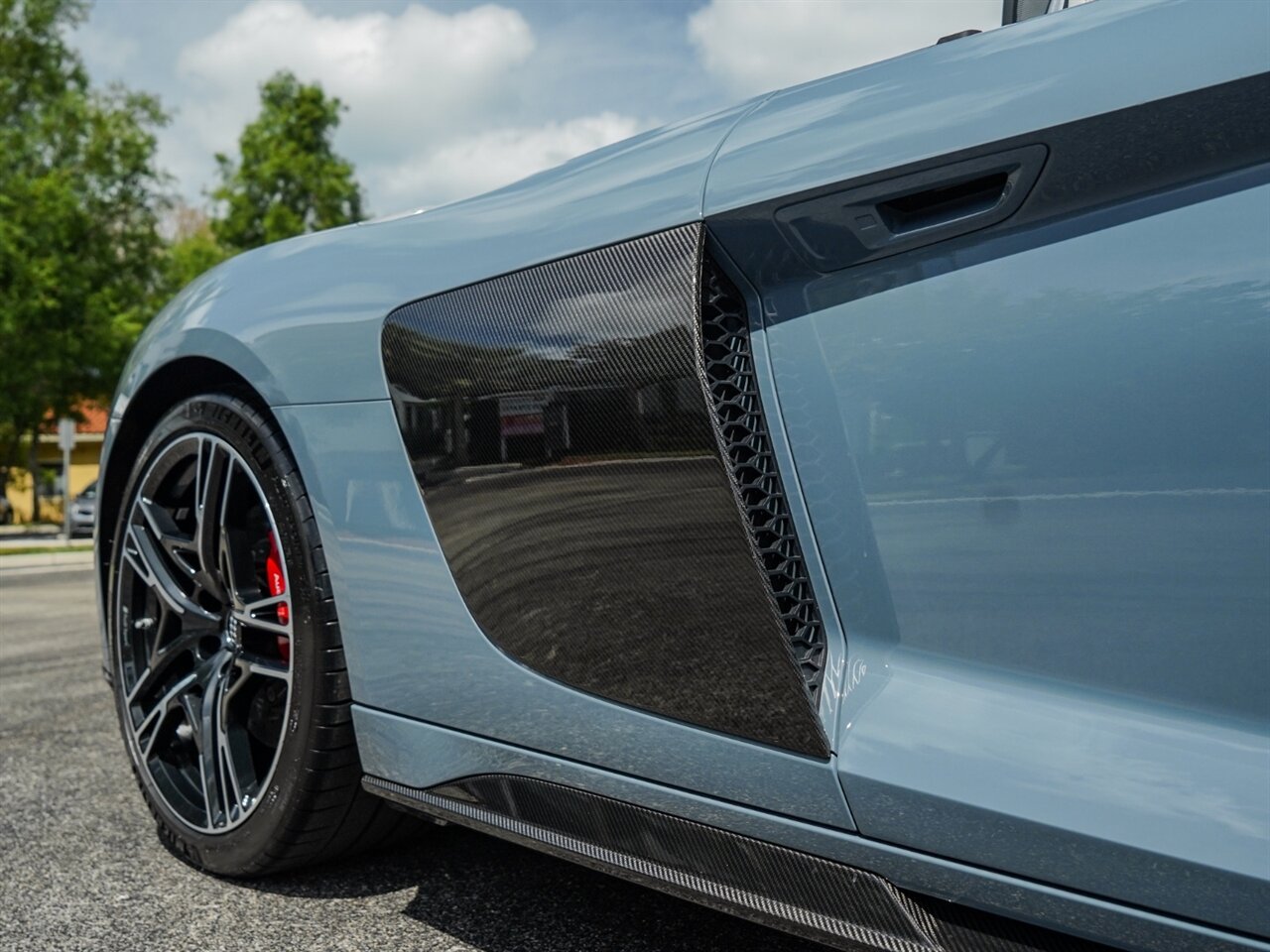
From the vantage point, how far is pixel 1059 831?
123 cm

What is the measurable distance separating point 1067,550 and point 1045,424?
13 cm

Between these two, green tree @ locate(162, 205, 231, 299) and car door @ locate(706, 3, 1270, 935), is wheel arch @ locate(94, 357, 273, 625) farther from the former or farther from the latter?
green tree @ locate(162, 205, 231, 299)

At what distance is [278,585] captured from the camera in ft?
7.25

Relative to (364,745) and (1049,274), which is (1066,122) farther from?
(364,745)

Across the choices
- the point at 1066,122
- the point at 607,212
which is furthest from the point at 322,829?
the point at 1066,122

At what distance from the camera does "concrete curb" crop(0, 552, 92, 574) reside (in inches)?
617

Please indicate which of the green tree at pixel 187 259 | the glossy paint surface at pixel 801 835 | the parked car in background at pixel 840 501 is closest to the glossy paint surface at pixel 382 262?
the parked car in background at pixel 840 501

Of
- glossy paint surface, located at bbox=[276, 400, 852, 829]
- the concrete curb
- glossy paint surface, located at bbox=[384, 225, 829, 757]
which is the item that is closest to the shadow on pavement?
glossy paint surface, located at bbox=[276, 400, 852, 829]

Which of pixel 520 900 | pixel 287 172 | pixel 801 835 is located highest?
pixel 287 172

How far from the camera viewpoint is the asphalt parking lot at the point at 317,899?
80.8 inches

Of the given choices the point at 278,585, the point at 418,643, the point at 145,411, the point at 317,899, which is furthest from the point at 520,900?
the point at 145,411

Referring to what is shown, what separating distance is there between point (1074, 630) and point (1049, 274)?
0.38m

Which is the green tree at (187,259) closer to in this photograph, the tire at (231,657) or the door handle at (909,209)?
the tire at (231,657)

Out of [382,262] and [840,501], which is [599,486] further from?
[382,262]
